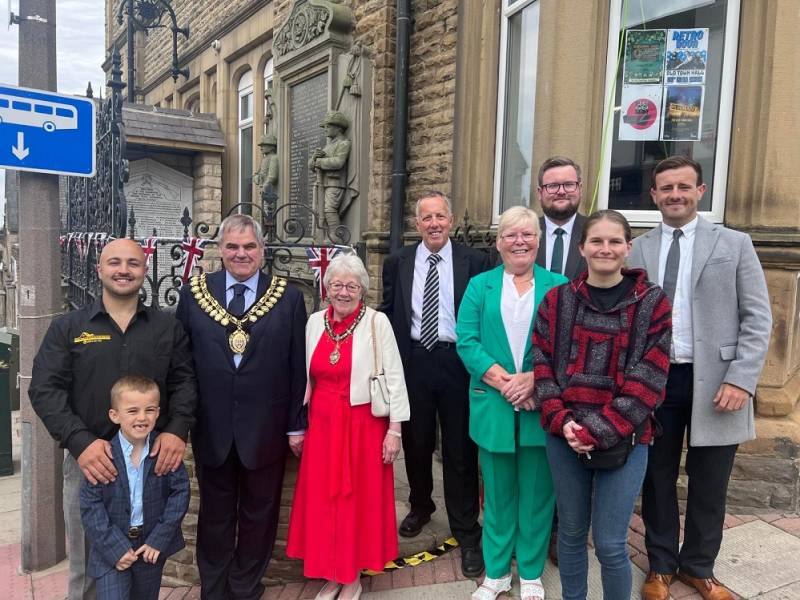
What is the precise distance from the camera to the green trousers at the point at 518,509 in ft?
9.13

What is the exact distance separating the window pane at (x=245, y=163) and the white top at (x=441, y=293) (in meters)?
8.69

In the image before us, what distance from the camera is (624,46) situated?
422 cm

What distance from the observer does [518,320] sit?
274 centimetres

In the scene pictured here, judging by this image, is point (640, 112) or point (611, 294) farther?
point (640, 112)

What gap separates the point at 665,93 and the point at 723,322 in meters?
2.13

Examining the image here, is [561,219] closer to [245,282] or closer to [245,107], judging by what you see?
[245,282]

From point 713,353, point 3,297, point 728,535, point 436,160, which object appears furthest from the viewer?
point 3,297

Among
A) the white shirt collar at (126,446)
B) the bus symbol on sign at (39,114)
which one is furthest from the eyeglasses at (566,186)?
the bus symbol on sign at (39,114)

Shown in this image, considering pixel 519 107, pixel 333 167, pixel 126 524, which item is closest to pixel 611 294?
pixel 126 524

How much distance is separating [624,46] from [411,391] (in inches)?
113

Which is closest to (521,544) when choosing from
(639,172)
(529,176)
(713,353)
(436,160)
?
(713,353)

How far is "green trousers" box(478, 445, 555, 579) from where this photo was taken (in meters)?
2.78

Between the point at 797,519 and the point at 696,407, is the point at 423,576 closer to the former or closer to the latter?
the point at 696,407

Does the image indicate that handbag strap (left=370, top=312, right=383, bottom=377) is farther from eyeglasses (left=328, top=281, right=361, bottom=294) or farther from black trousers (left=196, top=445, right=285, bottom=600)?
black trousers (left=196, top=445, right=285, bottom=600)
